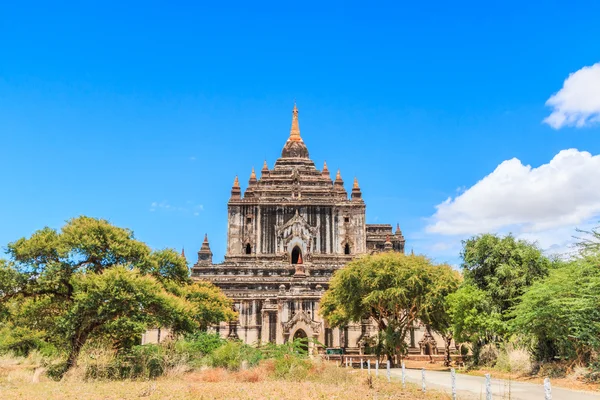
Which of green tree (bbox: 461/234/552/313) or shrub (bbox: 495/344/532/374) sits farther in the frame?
green tree (bbox: 461/234/552/313)

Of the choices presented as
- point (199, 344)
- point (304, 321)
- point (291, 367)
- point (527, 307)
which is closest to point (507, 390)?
point (527, 307)

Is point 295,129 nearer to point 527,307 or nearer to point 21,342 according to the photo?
point 21,342

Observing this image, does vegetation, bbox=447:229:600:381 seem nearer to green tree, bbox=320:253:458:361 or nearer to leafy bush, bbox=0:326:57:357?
green tree, bbox=320:253:458:361

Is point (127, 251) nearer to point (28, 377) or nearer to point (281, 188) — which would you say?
point (28, 377)

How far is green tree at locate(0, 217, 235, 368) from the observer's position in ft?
80.0

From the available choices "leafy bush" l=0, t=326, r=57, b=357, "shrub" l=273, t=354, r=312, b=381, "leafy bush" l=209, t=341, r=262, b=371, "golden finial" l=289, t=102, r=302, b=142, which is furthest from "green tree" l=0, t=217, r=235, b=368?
"golden finial" l=289, t=102, r=302, b=142

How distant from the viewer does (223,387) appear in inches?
797

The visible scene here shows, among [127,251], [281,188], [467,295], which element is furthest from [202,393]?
[281,188]

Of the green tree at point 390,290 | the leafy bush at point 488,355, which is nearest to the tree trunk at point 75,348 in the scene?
the green tree at point 390,290

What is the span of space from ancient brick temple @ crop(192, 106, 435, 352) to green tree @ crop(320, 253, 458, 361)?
9192 mm

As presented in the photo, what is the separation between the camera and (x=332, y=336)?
158 feet

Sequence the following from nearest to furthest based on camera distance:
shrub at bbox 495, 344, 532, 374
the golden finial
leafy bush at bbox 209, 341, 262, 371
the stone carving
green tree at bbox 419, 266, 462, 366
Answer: shrub at bbox 495, 344, 532, 374
leafy bush at bbox 209, 341, 262, 371
green tree at bbox 419, 266, 462, 366
the stone carving
the golden finial

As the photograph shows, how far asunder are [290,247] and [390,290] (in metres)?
26.5

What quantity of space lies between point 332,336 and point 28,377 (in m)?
28.1
